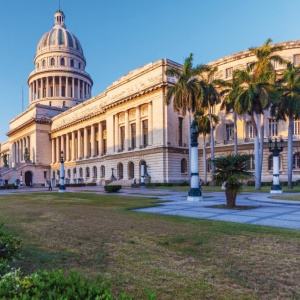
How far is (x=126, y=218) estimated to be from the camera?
41.0ft

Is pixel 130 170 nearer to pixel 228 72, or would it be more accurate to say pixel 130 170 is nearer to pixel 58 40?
pixel 228 72

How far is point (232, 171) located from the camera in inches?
637

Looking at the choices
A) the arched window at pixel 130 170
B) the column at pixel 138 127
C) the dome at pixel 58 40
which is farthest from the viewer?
the dome at pixel 58 40

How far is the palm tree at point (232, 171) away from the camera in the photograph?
1598 centimetres

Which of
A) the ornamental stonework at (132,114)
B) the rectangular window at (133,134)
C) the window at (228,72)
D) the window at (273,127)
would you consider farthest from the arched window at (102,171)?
the window at (273,127)

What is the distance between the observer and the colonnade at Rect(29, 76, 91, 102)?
10150 centimetres

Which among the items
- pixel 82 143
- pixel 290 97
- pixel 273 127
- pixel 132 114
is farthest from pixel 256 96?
pixel 82 143

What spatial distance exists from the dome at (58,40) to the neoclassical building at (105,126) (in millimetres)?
331

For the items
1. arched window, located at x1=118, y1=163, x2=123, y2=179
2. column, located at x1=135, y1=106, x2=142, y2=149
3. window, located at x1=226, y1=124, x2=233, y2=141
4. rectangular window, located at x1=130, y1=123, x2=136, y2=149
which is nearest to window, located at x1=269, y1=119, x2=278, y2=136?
window, located at x1=226, y1=124, x2=233, y2=141

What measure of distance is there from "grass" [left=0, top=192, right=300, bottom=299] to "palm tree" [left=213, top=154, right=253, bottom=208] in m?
5.66

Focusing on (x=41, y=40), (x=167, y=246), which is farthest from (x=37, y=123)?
(x=167, y=246)

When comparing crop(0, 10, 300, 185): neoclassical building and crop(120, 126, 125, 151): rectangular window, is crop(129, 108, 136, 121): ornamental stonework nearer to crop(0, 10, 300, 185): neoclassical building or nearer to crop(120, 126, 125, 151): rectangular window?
crop(0, 10, 300, 185): neoclassical building

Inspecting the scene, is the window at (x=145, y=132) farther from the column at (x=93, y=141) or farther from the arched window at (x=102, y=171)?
the column at (x=93, y=141)

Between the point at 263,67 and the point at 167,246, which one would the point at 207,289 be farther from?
the point at 263,67
